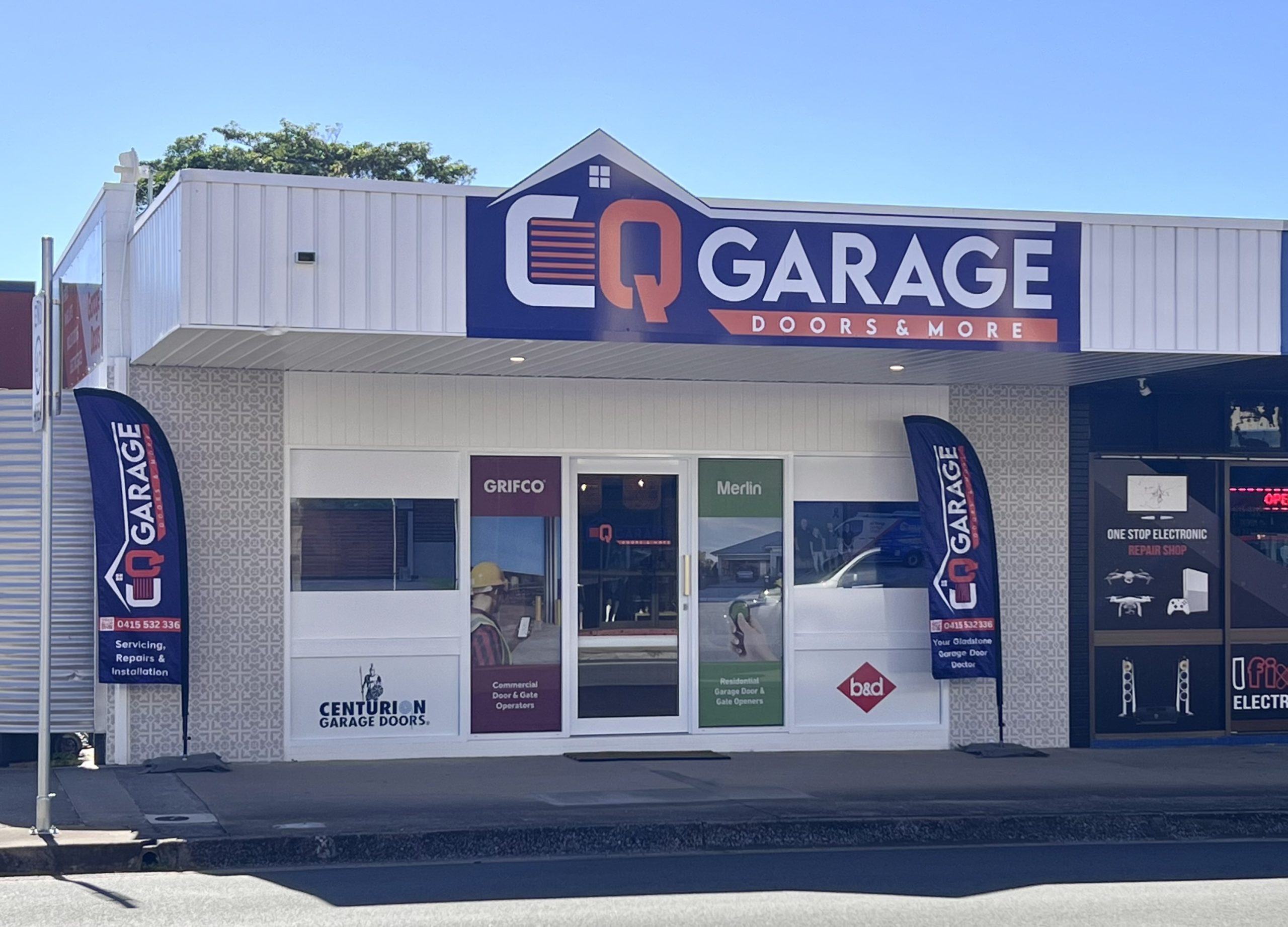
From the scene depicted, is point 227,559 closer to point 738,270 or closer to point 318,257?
point 318,257

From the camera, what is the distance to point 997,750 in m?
12.6

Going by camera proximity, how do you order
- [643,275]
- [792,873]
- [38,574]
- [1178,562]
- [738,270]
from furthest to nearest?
1. [1178,562]
2. [38,574]
3. [738,270]
4. [643,275]
5. [792,873]

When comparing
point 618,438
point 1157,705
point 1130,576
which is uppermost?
point 618,438

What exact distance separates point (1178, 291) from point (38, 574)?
350 inches

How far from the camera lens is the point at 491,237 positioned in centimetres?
1027

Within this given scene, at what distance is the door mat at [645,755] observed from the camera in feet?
39.5

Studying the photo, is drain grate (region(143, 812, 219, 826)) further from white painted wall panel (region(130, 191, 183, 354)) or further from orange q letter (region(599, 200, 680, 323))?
orange q letter (region(599, 200, 680, 323))

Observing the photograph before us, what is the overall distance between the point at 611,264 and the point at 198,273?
9.03 feet

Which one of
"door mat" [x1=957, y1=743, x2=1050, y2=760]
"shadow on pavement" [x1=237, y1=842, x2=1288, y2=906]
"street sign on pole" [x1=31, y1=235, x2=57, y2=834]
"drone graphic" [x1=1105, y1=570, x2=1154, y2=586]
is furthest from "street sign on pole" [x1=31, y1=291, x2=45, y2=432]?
"drone graphic" [x1=1105, y1=570, x2=1154, y2=586]

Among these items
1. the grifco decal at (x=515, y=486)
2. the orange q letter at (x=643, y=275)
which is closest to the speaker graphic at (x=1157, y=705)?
the grifco decal at (x=515, y=486)

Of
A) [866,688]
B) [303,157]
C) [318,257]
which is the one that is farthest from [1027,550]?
[303,157]

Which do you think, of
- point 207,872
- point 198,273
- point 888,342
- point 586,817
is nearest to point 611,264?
point 888,342

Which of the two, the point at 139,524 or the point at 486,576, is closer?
the point at 139,524

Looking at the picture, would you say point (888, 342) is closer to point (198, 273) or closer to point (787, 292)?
point (787, 292)
